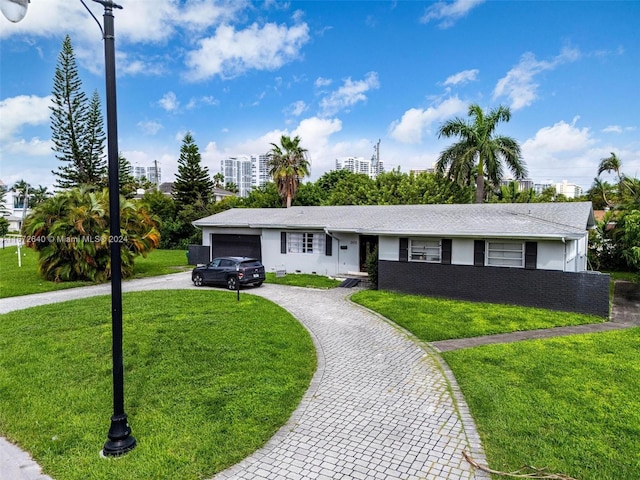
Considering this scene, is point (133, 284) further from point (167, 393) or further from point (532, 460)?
point (532, 460)

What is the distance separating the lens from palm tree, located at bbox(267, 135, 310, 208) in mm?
32406

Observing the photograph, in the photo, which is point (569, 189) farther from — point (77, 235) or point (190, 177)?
point (77, 235)

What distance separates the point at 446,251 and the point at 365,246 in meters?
5.10

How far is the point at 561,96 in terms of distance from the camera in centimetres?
1797

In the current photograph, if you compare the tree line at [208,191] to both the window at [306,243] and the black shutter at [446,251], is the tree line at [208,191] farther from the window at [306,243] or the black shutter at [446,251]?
the window at [306,243]

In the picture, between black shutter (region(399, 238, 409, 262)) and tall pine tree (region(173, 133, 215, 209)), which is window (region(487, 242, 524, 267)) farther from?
tall pine tree (region(173, 133, 215, 209))

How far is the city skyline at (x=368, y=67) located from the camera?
13133 millimetres

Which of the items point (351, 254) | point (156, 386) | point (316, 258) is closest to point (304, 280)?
point (316, 258)

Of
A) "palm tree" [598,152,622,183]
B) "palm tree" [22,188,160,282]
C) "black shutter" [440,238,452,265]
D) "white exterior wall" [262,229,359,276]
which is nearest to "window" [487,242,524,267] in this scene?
"black shutter" [440,238,452,265]

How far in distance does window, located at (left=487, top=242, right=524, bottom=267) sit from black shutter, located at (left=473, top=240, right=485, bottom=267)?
20 centimetres

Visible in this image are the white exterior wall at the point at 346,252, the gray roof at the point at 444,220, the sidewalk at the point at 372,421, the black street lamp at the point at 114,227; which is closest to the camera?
the sidewalk at the point at 372,421

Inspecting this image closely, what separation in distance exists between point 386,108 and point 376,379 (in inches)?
863

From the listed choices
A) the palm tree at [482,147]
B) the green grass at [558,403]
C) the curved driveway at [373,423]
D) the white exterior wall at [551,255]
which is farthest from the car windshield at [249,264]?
the palm tree at [482,147]

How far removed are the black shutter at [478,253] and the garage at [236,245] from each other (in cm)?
1183
